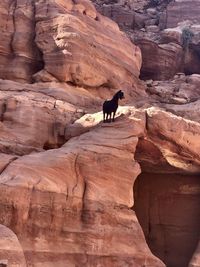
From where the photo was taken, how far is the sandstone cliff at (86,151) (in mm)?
16453

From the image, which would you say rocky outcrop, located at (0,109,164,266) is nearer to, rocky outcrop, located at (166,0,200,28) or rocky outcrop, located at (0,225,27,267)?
rocky outcrop, located at (0,225,27,267)

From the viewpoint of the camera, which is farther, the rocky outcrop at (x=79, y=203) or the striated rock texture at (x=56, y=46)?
the striated rock texture at (x=56, y=46)

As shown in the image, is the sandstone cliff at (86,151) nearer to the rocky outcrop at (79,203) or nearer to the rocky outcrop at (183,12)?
the rocky outcrop at (79,203)

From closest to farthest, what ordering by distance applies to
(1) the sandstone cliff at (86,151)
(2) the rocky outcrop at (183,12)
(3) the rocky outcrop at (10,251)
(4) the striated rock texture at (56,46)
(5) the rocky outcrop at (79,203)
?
(3) the rocky outcrop at (10,251), (5) the rocky outcrop at (79,203), (1) the sandstone cliff at (86,151), (4) the striated rock texture at (56,46), (2) the rocky outcrop at (183,12)

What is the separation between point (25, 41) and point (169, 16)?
1848 centimetres

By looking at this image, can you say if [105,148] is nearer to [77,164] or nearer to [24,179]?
[77,164]

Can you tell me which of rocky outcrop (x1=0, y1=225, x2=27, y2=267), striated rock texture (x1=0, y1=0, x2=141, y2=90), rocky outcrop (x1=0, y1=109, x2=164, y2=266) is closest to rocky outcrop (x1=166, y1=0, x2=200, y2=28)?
striated rock texture (x1=0, y1=0, x2=141, y2=90)

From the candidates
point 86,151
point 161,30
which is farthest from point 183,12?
point 86,151

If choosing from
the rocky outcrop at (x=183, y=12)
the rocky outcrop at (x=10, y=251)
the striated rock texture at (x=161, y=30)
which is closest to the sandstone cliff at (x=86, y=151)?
the rocky outcrop at (x=10, y=251)

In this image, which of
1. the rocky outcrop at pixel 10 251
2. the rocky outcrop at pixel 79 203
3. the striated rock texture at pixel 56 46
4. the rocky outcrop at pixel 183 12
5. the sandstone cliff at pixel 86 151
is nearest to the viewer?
Answer: the rocky outcrop at pixel 10 251

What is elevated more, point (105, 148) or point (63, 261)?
point (105, 148)

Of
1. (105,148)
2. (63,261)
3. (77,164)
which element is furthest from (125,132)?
(63,261)

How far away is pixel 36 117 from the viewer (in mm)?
21594

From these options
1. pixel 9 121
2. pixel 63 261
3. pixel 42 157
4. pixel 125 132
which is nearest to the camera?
pixel 63 261
